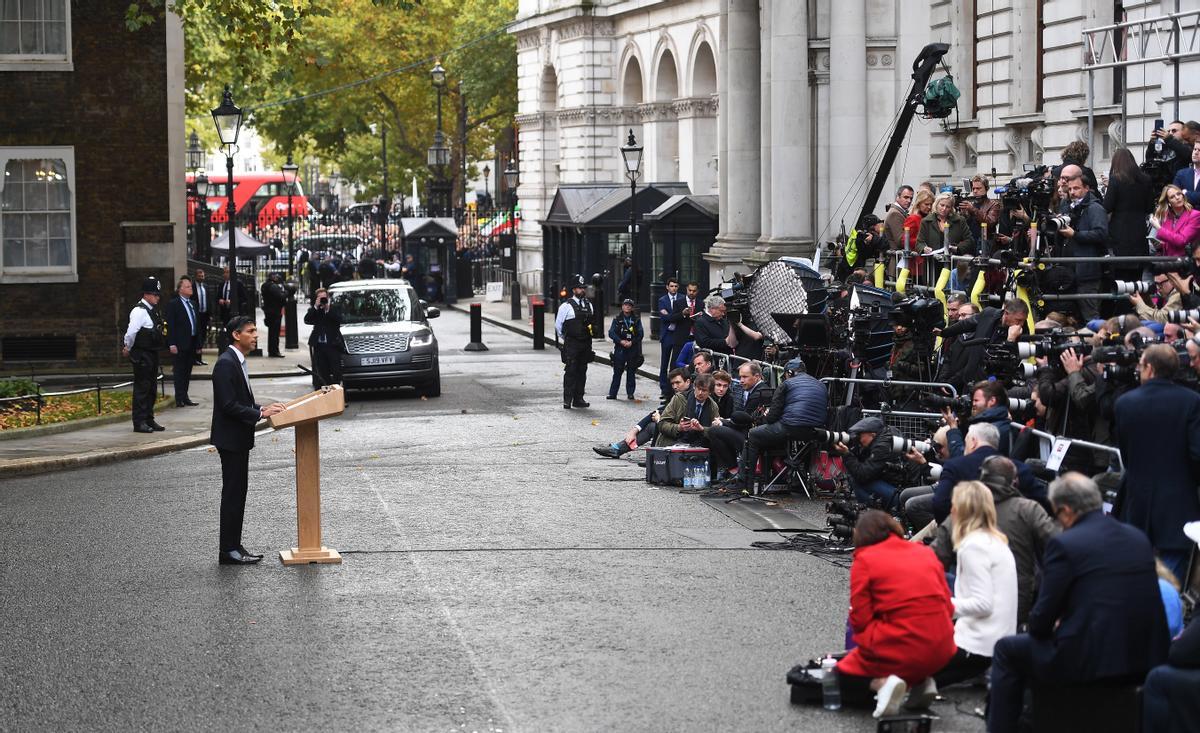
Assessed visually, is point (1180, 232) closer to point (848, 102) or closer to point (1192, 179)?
point (1192, 179)

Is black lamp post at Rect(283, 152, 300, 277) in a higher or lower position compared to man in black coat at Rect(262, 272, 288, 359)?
higher

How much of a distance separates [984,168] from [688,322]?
18.8 feet

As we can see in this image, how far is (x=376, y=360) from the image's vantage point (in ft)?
→ 90.3

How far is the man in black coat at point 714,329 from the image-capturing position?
949 inches

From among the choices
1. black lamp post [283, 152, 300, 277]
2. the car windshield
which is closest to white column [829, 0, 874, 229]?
the car windshield

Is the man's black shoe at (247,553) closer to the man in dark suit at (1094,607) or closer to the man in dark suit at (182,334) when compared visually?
the man in dark suit at (1094,607)

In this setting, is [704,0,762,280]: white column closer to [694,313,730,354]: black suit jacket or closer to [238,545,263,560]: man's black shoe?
[694,313,730,354]: black suit jacket

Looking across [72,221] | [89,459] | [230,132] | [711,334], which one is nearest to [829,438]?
[711,334]

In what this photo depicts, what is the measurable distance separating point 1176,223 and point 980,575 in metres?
7.07

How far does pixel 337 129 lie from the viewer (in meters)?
92.0

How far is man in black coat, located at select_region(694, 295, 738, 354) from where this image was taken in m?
24.1

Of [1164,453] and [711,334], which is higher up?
[711,334]

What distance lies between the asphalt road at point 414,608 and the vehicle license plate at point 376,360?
7549mm

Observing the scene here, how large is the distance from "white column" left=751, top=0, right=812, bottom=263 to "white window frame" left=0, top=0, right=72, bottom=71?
12.9m
